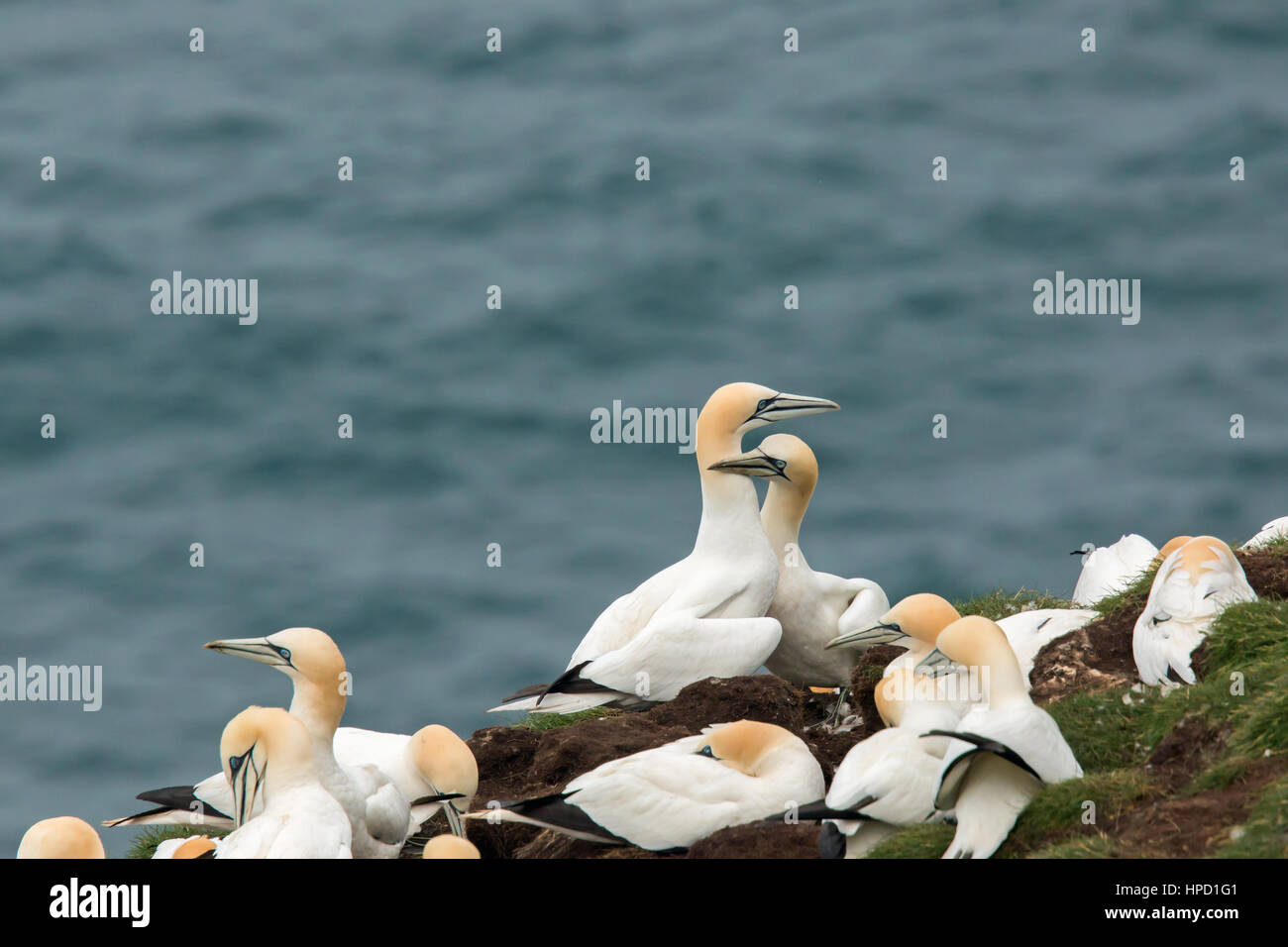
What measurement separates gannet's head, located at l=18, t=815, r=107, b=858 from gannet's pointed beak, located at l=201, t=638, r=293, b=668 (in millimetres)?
1143

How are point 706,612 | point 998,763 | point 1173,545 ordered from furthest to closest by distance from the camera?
point 706,612
point 1173,545
point 998,763

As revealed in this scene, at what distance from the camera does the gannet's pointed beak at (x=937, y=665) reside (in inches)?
343

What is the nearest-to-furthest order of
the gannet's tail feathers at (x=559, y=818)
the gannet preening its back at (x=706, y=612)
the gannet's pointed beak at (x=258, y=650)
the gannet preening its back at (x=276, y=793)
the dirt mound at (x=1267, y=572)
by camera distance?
the gannet preening its back at (x=276, y=793) < the gannet's tail feathers at (x=559, y=818) < the gannet's pointed beak at (x=258, y=650) < the dirt mound at (x=1267, y=572) < the gannet preening its back at (x=706, y=612)

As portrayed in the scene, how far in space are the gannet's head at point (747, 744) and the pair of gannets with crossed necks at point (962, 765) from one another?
0.52 m

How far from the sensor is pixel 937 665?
880 cm

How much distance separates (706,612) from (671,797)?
2795mm

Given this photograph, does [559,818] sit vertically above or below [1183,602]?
below

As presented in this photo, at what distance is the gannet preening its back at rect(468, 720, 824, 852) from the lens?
8172mm

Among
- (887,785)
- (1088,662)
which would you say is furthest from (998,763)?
(1088,662)

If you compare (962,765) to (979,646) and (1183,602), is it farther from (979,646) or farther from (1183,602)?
(1183,602)

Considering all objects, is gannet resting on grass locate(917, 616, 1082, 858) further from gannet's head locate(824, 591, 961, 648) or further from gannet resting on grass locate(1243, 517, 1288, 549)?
gannet resting on grass locate(1243, 517, 1288, 549)

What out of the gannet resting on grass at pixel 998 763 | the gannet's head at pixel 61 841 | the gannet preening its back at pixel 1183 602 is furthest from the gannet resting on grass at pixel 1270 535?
the gannet's head at pixel 61 841

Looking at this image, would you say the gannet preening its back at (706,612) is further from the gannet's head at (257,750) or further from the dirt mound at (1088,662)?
the gannet's head at (257,750)
